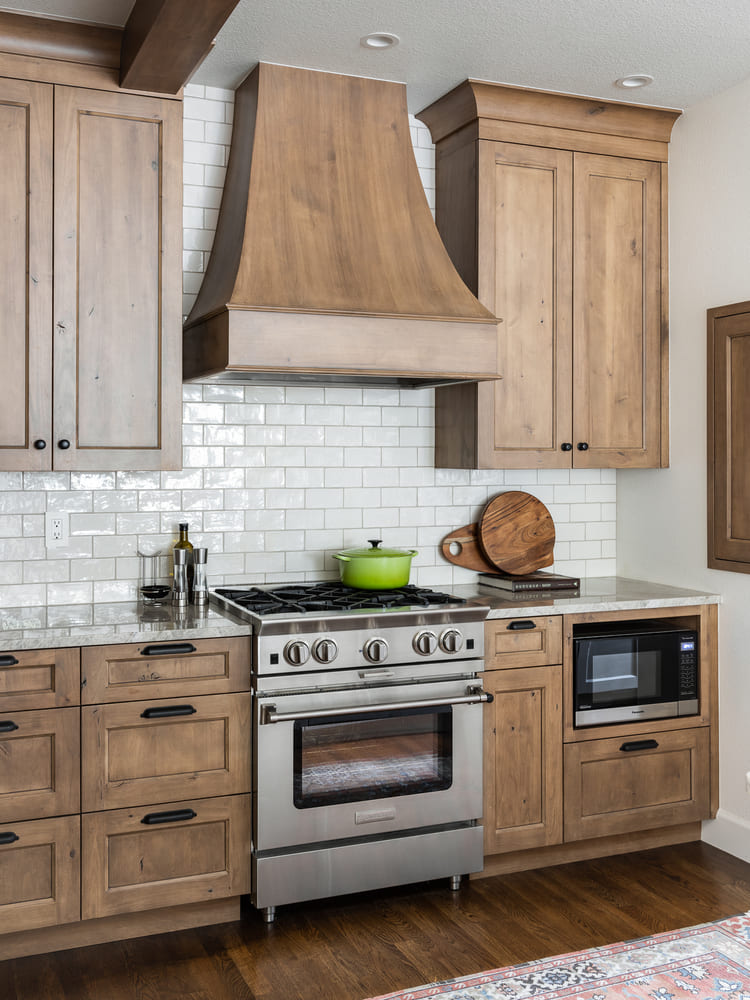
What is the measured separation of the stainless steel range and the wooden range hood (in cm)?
84

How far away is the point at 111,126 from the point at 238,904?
8.52 ft

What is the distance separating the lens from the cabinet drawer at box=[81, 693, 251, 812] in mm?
2857

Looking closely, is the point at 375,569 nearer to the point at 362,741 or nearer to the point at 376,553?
the point at 376,553

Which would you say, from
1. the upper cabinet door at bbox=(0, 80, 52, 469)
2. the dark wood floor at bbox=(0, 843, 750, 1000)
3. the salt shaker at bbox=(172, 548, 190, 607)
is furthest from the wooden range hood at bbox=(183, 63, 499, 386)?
the dark wood floor at bbox=(0, 843, 750, 1000)

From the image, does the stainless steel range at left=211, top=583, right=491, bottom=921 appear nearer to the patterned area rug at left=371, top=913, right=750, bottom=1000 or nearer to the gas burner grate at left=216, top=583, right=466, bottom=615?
the gas burner grate at left=216, top=583, right=466, bottom=615

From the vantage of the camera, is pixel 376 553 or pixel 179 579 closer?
pixel 179 579

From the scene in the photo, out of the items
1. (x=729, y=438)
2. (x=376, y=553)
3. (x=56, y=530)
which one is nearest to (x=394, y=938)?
(x=376, y=553)

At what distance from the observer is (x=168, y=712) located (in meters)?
2.93

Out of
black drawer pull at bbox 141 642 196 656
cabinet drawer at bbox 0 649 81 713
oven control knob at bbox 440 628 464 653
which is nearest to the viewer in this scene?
cabinet drawer at bbox 0 649 81 713

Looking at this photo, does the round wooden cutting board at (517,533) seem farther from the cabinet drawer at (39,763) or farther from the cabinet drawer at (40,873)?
the cabinet drawer at (40,873)

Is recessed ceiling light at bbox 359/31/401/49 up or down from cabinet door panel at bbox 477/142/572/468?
up

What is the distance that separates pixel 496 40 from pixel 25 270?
1.74 meters

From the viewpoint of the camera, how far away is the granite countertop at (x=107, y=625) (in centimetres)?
282

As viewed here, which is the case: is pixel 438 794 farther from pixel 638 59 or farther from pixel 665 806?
pixel 638 59
